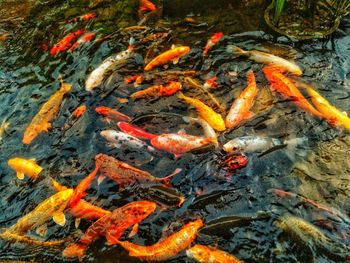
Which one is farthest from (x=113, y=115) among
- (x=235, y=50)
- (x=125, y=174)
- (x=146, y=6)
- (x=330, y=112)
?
(x=146, y=6)

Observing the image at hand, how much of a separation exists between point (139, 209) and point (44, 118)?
2.35 metres

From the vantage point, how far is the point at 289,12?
7.58 metres

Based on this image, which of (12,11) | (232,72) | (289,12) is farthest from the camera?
(12,11)

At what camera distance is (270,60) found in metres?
6.48

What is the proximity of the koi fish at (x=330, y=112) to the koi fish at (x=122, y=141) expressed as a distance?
2.45 metres

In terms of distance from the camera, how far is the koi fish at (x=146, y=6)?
27.2 feet

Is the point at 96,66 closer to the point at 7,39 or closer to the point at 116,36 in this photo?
the point at 116,36

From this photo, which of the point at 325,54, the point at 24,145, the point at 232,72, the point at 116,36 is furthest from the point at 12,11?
the point at 325,54

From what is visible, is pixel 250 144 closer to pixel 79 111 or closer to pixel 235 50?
pixel 235 50

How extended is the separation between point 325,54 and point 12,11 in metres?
6.92

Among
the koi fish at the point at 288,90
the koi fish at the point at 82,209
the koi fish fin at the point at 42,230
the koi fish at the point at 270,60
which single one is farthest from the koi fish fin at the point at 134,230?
the koi fish at the point at 270,60

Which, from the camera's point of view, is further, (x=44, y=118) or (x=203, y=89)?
(x=203, y=89)

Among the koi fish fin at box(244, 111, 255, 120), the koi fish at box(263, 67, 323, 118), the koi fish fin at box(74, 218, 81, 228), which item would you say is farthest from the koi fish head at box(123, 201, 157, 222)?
the koi fish at box(263, 67, 323, 118)

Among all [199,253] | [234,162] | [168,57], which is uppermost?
[168,57]
